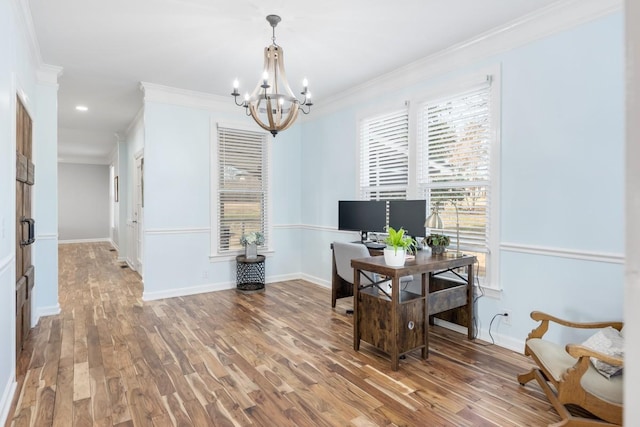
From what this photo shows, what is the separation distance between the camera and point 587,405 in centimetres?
195

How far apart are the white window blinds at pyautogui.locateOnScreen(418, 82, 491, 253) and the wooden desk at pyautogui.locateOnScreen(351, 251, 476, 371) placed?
40cm

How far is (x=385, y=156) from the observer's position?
4.39 meters

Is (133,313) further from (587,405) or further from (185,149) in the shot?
(587,405)

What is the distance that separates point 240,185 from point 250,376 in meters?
3.31

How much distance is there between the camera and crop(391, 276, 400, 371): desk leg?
2.67 metres

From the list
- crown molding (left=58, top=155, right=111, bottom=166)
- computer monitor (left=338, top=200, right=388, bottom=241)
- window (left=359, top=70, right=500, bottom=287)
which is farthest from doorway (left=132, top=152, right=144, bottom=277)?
crown molding (left=58, top=155, right=111, bottom=166)

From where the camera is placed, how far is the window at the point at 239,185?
208 inches

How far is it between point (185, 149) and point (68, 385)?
3.19m

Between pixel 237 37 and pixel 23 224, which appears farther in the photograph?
pixel 237 37

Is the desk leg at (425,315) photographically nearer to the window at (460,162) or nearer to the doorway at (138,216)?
the window at (460,162)

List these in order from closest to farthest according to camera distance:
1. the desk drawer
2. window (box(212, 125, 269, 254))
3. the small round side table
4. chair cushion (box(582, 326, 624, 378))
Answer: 1. chair cushion (box(582, 326, 624, 378))
2. the desk drawer
3. the small round side table
4. window (box(212, 125, 269, 254))

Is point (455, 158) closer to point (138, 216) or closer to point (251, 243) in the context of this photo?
point (251, 243)

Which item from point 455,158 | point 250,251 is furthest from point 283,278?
point 455,158

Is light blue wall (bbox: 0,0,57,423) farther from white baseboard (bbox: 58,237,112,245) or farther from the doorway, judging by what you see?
white baseboard (bbox: 58,237,112,245)
